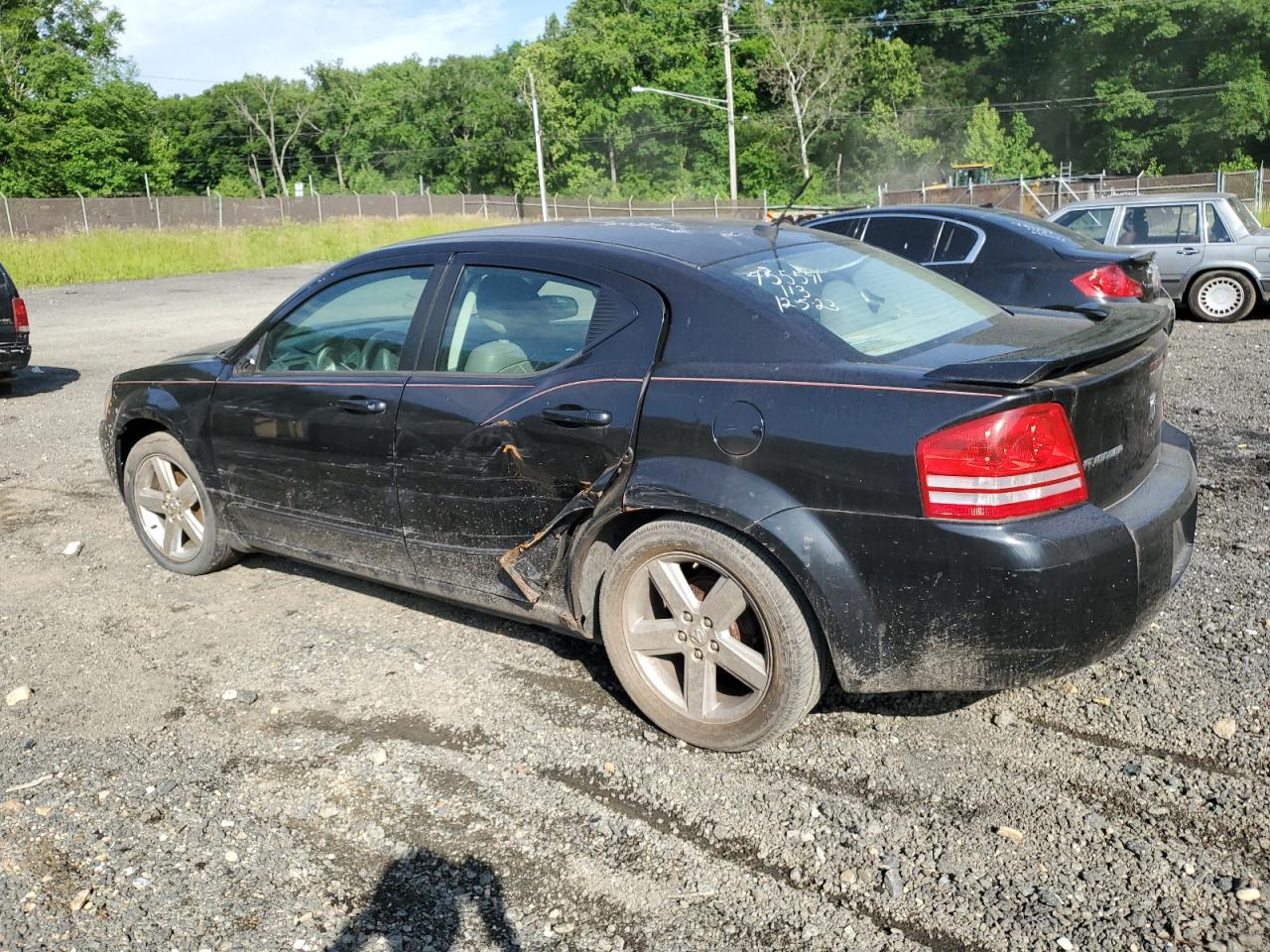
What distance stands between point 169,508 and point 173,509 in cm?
3

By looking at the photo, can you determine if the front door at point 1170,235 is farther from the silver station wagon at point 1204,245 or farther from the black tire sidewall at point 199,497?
the black tire sidewall at point 199,497

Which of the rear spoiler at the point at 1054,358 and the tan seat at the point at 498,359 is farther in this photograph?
the tan seat at the point at 498,359

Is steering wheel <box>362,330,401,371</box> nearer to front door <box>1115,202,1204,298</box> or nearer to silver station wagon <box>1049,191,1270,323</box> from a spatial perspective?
silver station wagon <box>1049,191,1270,323</box>

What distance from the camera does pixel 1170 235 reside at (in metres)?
13.7

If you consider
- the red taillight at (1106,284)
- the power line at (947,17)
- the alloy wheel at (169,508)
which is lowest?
the alloy wheel at (169,508)

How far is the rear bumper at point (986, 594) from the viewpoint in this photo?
3.04 meters

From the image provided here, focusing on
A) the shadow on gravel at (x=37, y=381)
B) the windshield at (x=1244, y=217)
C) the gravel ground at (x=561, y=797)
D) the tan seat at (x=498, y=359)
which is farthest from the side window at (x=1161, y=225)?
the shadow on gravel at (x=37, y=381)

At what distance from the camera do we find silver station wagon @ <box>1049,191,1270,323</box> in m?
13.3

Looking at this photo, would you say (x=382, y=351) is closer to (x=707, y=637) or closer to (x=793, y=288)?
(x=793, y=288)

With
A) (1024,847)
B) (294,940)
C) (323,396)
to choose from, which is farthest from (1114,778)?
(323,396)

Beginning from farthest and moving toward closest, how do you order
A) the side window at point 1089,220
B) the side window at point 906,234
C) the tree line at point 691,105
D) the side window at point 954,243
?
the tree line at point 691,105 → the side window at point 1089,220 → the side window at point 906,234 → the side window at point 954,243

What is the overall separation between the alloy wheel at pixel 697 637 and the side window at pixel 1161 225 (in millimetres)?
12237

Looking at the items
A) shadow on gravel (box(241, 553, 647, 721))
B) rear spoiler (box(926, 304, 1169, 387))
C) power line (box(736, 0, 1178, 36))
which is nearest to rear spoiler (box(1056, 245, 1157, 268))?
rear spoiler (box(926, 304, 1169, 387))

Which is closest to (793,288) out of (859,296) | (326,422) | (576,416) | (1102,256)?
(859,296)
